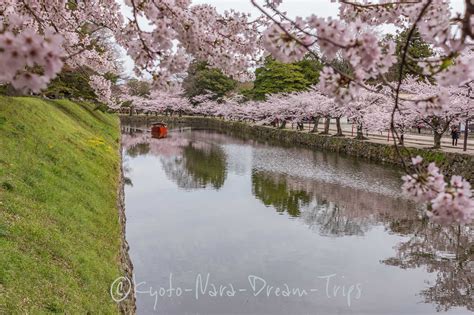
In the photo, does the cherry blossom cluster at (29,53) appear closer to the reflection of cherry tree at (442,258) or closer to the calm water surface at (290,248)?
the calm water surface at (290,248)

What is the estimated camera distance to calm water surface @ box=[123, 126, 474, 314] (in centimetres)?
916

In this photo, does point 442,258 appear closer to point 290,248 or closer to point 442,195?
point 290,248

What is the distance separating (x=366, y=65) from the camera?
252 centimetres

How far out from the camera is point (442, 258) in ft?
37.3

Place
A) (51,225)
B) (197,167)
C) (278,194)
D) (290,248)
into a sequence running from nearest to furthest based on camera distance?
(51,225) < (290,248) < (278,194) < (197,167)

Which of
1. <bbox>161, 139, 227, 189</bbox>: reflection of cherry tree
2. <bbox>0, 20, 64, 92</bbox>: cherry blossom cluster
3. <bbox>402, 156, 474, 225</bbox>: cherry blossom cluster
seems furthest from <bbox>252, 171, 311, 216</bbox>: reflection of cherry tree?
<bbox>0, 20, 64, 92</bbox>: cherry blossom cluster

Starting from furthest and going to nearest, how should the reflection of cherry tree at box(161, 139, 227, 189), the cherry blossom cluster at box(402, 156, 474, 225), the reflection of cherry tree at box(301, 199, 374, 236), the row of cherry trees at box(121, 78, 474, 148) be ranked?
1. the reflection of cherry tree at box(161, 139, 227, 189)
2. the row of cherry trees at box(121, 78, 474, 148)
3. the reflection of cherry tree at box(301, 199, 374, 236)
4. the cherry blossom cluster at box(402, 156, 474, 225)

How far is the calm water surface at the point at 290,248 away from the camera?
9.16 metres

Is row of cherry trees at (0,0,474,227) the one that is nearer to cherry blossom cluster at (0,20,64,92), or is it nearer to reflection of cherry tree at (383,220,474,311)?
cherry blossom cluster at (0,20,64,92)

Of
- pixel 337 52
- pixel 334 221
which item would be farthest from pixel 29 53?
pixel 334 221

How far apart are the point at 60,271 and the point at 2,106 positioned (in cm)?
908

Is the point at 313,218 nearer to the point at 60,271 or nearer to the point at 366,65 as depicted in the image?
the point at 60,271
